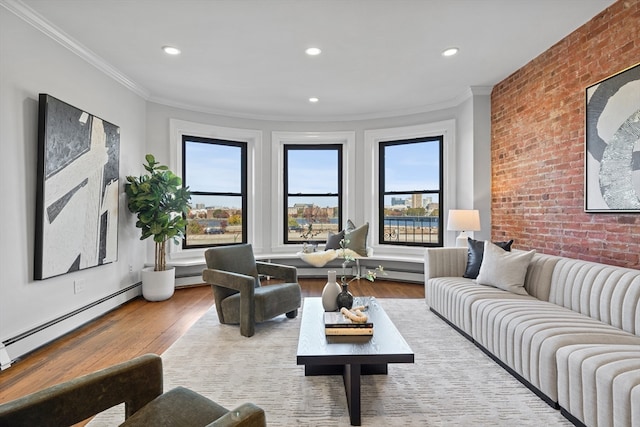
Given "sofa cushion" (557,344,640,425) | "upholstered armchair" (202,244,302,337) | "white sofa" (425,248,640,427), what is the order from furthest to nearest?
"upholstered armchair" (202,244,302,337)
"white sofa" (425,248,640,427)
"sofa cushion" (557,344,640,425)

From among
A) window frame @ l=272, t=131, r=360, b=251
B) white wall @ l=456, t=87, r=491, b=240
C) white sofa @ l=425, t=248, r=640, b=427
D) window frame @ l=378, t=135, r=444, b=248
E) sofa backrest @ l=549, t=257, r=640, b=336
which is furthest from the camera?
window frame @ l=272, t=131, r=360, b=251

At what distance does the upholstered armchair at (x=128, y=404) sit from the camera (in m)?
1.14

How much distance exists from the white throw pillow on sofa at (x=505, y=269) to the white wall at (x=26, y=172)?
4087 mm

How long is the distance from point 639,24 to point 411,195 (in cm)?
356

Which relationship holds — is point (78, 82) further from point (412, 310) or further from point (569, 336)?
point (569, 336)

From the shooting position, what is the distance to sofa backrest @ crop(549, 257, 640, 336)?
2.28 m

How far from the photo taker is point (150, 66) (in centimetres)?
399

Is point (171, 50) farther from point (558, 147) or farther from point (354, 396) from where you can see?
point (558, 147)

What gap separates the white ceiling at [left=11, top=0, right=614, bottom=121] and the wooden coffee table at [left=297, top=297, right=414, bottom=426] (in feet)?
8.31

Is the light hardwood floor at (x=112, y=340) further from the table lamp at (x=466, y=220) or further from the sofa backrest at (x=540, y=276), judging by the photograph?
the sofa backrest at (x=540, y=276)

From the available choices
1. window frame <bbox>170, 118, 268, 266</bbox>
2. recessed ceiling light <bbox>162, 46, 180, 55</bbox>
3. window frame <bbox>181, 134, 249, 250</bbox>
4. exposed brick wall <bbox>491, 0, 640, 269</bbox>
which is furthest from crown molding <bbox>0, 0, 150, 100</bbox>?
exposed brick wall <bbox>491, 0, 640, 269</bbox>

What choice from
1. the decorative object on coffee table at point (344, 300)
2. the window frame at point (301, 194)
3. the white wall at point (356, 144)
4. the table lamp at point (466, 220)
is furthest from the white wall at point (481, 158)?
the decorative object on coffee table at point (344, 300)

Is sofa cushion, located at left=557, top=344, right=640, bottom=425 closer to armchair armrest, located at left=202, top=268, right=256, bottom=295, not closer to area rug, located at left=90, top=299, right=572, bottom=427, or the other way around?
area rug, located at left=90, top=299, right=572, bottom=427

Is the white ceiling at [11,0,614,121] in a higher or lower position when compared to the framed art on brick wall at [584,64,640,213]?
higher
